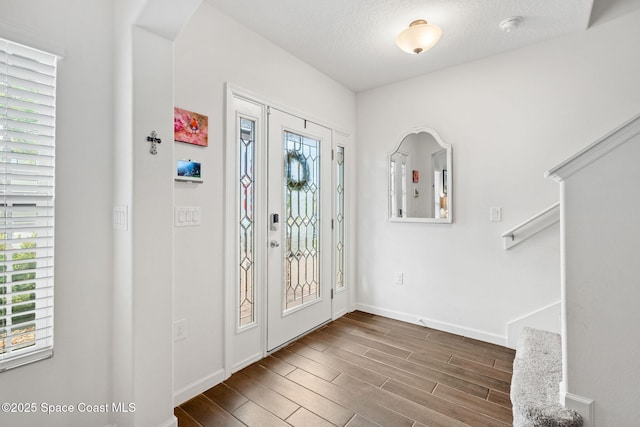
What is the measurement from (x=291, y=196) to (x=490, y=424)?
2.11 m

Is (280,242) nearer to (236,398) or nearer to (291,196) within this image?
(291,196)

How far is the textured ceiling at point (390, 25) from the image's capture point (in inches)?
79.7

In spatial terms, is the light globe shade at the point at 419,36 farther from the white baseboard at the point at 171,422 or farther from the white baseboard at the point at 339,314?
the white baseboard at the point at 171,422

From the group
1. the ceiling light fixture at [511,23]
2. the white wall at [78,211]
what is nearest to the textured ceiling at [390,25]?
the ceiling light fixture at [511,23]

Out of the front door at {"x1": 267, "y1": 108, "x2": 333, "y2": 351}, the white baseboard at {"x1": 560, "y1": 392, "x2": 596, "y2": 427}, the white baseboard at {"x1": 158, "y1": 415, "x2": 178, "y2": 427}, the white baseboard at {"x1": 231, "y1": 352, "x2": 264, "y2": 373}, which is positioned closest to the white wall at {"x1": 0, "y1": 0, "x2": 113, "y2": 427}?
the white baseboard at {"x1": 158, "y1": 415, "x2": 178, "y2": 427}

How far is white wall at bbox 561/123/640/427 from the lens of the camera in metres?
1.29

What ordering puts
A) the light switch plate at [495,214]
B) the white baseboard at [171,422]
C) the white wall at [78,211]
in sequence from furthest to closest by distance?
the light switch plate at [495,214]
the white baseboard at [171,422]
the white wall at [78,211]

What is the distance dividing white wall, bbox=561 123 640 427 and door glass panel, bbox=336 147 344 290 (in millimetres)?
2183

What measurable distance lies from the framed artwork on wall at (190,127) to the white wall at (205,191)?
4 centimetres

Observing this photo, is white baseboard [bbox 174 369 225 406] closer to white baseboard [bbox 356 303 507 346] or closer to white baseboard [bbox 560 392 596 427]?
white baseboard [bbox 356 303 507 346]

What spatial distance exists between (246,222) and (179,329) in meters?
0.86

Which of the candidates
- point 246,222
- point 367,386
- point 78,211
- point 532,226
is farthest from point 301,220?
point 532,226

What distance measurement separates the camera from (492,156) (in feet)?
8.92

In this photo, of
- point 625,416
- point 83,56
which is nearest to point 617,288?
point 625,416
